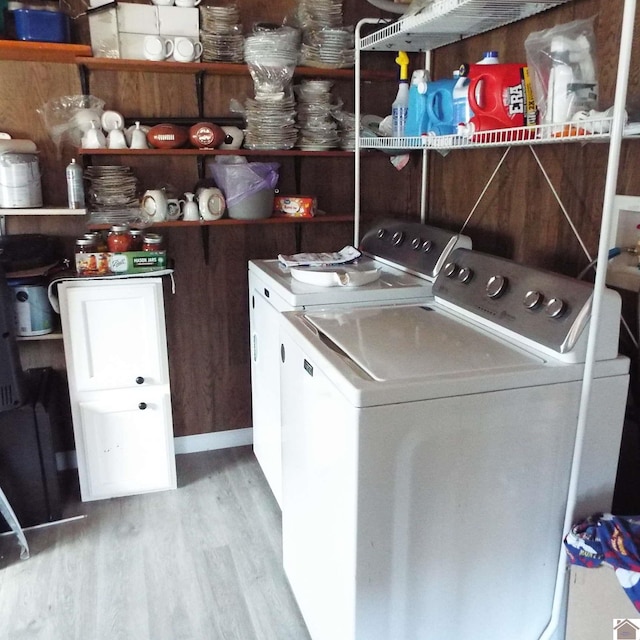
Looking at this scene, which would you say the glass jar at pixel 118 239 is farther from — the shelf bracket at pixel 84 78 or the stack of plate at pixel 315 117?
the stack of plate at pixel 315 117

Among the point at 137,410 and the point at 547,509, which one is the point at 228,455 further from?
the point at 547,509

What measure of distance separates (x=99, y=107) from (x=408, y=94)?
1186 mm

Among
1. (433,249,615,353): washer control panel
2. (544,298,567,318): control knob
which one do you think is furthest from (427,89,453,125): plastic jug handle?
(544,298,567,318): control knob

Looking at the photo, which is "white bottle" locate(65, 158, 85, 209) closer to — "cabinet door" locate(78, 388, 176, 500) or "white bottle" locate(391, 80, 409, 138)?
"cabinet door" locate(78, 388, 176, 500)

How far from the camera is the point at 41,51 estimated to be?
2154 mm

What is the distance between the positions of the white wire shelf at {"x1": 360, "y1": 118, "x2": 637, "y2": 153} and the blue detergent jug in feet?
0.21

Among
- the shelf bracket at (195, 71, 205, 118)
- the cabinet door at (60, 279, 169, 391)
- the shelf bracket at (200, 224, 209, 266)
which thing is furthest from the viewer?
the shelf bracket at (200, 224, 209, 266)

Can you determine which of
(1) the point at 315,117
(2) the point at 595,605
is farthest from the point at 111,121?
(2) the point at 595,605

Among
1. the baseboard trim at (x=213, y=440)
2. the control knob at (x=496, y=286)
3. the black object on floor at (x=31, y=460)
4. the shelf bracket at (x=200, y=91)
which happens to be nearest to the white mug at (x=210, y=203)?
the shelf bracket at (x=200, y=91)

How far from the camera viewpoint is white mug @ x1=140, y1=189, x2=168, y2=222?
7.66 feet

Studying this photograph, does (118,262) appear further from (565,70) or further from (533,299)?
(565,70)

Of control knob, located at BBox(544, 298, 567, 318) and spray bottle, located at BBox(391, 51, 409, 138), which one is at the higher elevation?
spray bottle, located at BBox(391, 51, 409, 138)

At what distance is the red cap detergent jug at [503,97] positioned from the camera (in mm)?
1595

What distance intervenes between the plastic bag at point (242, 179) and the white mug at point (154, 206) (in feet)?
0.80
